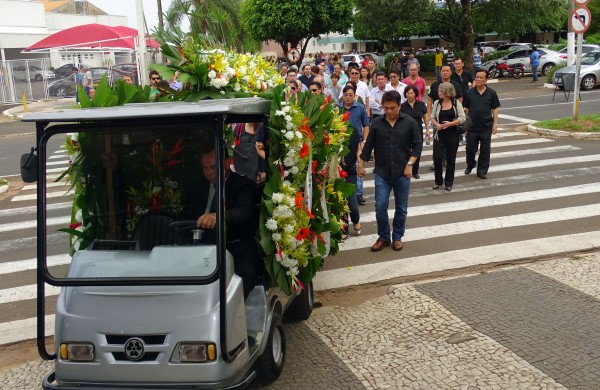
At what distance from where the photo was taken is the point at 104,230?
467 cm

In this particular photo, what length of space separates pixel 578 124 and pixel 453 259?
31.3 feet

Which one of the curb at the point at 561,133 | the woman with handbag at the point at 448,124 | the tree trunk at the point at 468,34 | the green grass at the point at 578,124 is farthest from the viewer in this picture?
the tree trunk at the point at 468,34

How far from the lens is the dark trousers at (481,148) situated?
1144 cm

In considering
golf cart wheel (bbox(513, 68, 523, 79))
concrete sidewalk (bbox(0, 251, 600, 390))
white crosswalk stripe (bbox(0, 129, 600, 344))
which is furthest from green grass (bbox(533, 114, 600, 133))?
golf cart wheel (bbox(513, 68, 523, 79))

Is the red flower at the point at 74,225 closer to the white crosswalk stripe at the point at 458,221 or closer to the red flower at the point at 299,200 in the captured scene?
the white crosswalk stripe at the point at 458,221

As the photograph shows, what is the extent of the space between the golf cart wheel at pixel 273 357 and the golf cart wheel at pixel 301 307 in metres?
0.92

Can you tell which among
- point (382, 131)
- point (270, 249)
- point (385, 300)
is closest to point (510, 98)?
point (382, 131)

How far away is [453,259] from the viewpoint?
7.68m

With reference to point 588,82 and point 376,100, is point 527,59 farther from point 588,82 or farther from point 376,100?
point 376,100

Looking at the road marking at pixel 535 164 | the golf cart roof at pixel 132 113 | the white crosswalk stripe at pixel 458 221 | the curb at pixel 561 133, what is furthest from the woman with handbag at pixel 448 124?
the golf cart roof at pixel 132 113

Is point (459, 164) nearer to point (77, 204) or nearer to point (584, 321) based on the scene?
point (584, 321)

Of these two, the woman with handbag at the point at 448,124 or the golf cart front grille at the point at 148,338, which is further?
the woman with handbag at the point at 448,124

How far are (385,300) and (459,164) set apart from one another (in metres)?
7.20

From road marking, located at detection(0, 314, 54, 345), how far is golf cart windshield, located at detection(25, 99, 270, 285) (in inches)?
80.0
